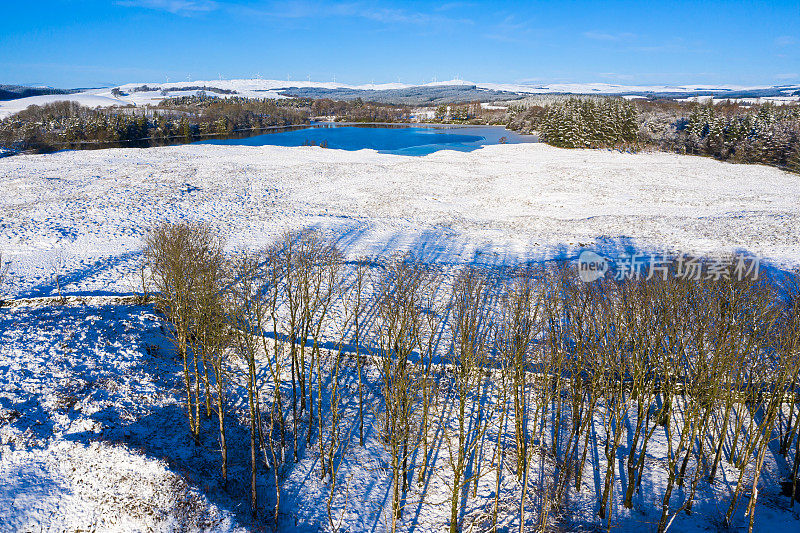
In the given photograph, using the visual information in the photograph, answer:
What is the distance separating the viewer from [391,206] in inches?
1970

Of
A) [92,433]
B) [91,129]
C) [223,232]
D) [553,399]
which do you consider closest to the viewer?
[92,433]

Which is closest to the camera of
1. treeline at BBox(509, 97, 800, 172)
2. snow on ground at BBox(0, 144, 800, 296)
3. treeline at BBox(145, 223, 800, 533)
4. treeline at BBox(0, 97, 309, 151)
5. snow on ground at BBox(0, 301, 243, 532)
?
snow on ground at BBox(0, 301, 243, 532)

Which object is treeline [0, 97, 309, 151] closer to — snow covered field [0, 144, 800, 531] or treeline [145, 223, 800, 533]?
snow covered field [0, 144, 800, 531]

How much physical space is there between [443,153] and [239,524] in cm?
7408

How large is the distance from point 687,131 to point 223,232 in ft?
310

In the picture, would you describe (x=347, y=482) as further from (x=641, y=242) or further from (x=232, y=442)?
(x=641, y=242)

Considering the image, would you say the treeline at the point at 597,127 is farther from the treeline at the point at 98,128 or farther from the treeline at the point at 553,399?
the treeline at the point at 98,128

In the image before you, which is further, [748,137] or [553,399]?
[748,137]

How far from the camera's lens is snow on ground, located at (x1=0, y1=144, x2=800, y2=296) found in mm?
35969

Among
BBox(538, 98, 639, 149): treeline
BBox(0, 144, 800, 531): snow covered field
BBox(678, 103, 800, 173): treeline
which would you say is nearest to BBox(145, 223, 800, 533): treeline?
BBox(0, 144, 800, 531): snow covered field

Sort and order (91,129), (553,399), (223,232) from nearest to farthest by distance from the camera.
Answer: (553,399)
(223,232)
(91,129)

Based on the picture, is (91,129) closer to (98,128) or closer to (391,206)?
(98,128)

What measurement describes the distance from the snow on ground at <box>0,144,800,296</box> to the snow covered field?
29 centimetres

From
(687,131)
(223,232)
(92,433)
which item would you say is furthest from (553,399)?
(687,131)
